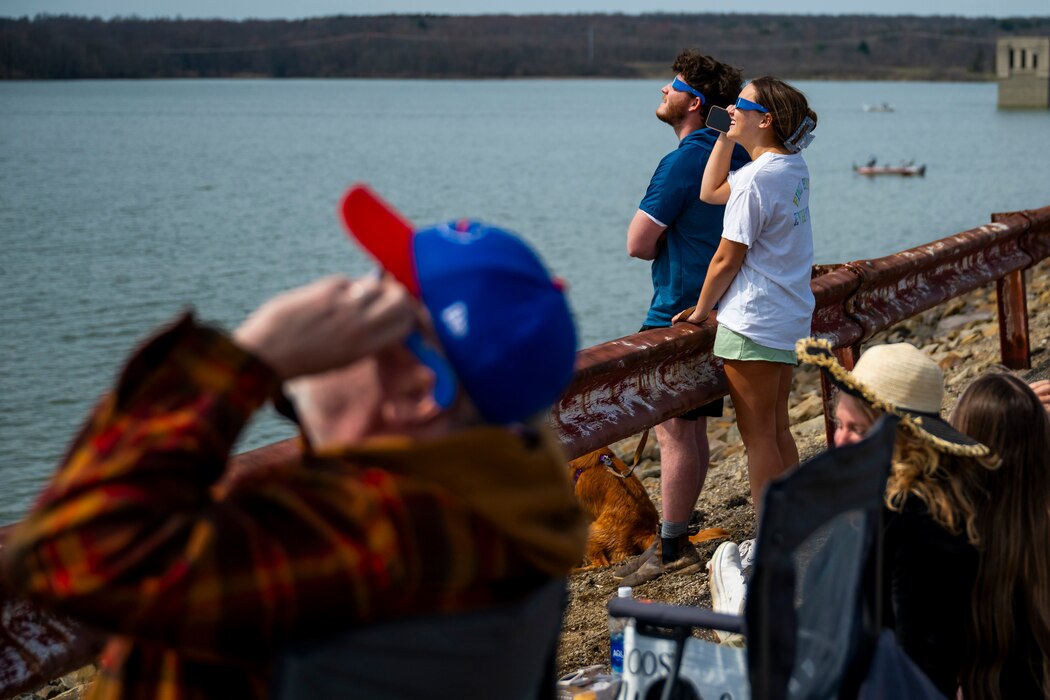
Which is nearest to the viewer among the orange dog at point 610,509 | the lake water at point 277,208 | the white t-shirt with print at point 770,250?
the white t-shirt with print at point 770,250

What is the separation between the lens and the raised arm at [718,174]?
14.5 feet

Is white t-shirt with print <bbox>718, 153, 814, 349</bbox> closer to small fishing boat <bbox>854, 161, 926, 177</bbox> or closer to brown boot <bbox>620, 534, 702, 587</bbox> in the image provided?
brown boot <bbox>620, 534, 702, 587</bbox>

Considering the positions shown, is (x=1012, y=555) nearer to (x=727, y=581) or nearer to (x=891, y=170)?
(x=727, y=581)

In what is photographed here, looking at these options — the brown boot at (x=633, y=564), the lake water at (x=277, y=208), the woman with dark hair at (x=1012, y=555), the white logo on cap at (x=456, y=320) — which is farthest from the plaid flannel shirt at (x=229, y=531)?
the lake water at (x=277, y=208)

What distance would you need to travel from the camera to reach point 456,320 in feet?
4.76

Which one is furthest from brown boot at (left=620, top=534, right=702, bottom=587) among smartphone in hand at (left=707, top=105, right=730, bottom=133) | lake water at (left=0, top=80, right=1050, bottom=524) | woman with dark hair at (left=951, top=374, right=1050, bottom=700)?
lake water at (left=0, top=80, right=1050, bottom=524)

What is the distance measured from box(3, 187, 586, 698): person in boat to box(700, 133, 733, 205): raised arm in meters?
2.98

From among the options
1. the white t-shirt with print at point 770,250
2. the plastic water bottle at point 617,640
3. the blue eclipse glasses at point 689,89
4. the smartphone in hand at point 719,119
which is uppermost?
the blue eclipse glasses at point 689,89

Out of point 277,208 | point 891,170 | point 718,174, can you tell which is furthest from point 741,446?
point 891,170

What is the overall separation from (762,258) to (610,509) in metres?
1.33

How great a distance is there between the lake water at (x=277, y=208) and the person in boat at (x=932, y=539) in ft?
29.2

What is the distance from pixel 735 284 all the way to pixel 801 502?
2495 mm

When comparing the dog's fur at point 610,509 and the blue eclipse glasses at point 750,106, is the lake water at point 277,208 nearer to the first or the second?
the dog's fur at point 610,509

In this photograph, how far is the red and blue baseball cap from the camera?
1.46 m
